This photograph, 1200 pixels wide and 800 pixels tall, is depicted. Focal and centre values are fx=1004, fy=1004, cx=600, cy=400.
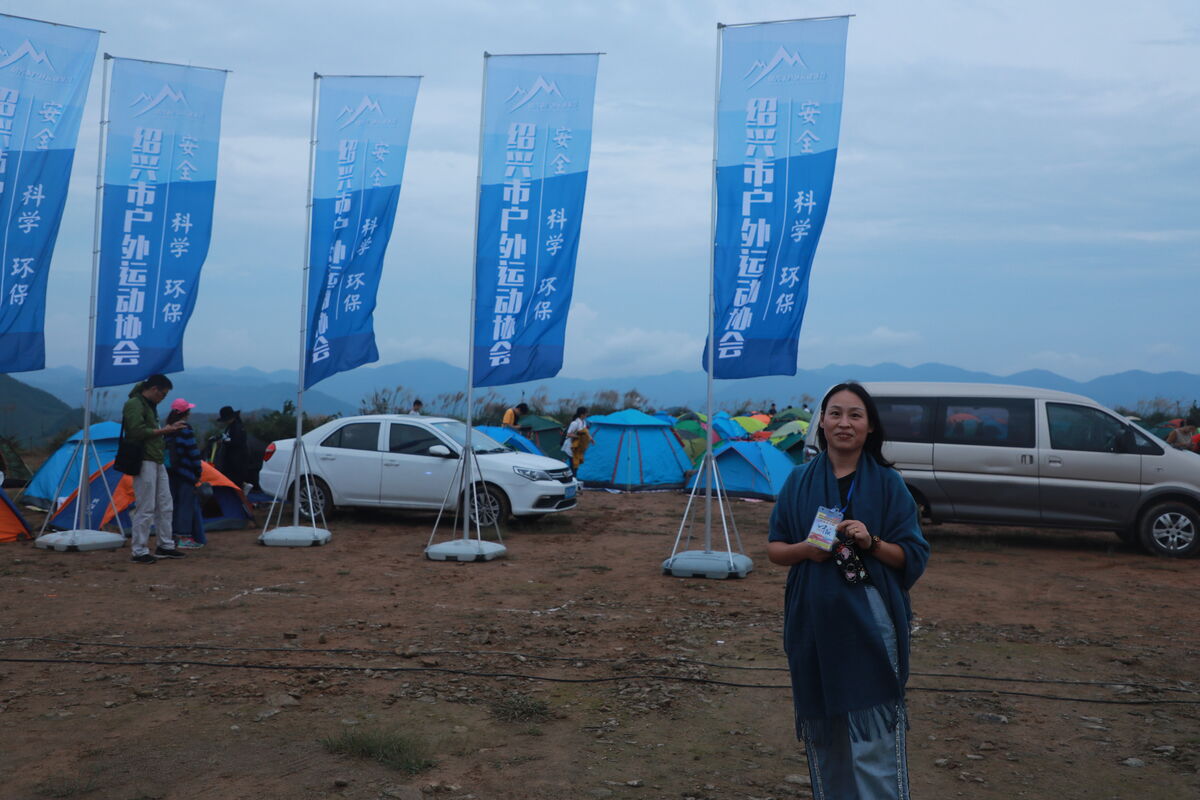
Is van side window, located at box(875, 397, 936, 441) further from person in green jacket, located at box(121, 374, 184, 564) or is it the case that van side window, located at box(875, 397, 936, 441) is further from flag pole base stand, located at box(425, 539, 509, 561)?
person in green jacket, located at box(121, 374, 184, 564)

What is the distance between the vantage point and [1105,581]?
33.7 ft

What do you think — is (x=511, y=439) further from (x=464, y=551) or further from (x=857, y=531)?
(x=857, y=531)

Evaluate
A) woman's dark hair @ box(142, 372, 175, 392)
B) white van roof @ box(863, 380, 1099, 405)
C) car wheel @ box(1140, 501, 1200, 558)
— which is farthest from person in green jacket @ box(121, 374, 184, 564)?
car wheel @ box(1140, 501, 1200, 558)

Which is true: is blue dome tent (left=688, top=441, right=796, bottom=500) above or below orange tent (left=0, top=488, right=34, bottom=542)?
above

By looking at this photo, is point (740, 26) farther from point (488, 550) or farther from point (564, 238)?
point (488, 550)

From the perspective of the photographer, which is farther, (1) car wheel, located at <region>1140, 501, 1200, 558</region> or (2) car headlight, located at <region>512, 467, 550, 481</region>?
(2) car headlight, located at <region>512, 467, 550, 481</region>

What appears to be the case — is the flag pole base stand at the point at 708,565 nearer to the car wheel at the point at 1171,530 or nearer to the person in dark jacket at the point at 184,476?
the car wheel at the point at 1171,530

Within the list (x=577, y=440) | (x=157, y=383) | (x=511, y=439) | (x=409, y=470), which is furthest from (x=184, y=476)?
(x=577, y=440)

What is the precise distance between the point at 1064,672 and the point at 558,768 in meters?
3.76

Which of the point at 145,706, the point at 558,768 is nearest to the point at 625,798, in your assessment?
the point at 558,768

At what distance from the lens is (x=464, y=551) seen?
11.2 metres

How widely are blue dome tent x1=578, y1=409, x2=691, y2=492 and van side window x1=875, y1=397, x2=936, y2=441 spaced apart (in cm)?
733

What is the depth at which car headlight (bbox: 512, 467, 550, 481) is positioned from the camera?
44.0 feet

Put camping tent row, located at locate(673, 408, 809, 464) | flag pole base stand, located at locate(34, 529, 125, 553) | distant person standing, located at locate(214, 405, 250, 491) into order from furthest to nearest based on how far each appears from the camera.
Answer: camping tent row, located at locate(673, 408, 809, 464), distant person standing, located at locate(214, 405, 250, 491), flag pole base stand, located at locate(34, 529, 125, 553)
